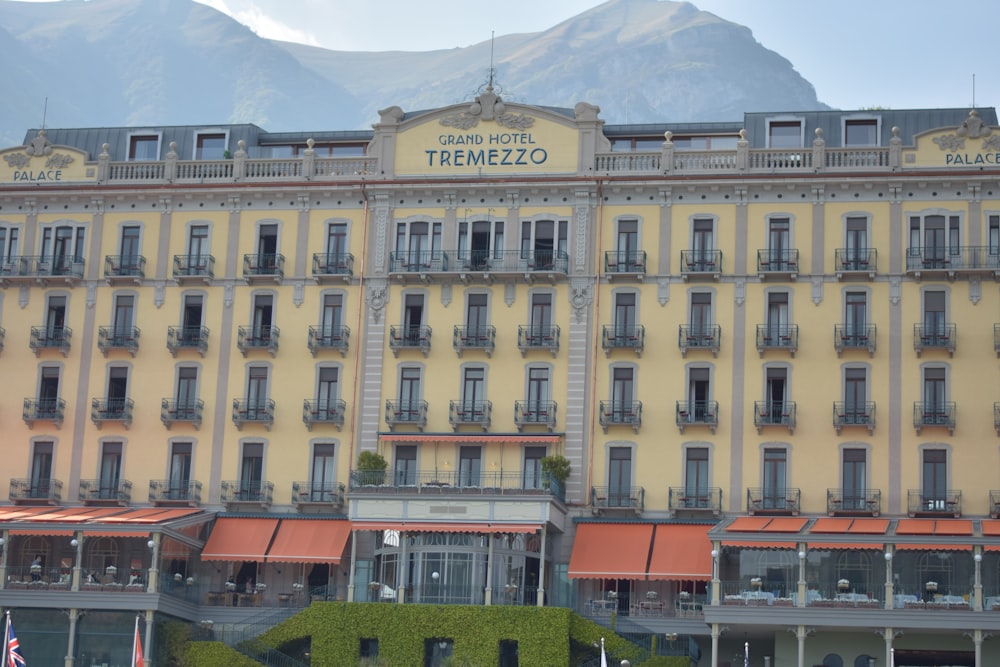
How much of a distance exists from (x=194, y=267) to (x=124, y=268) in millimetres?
3352

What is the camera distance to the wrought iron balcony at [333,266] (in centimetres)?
6894

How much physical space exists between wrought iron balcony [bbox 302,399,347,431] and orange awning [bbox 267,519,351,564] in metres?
4.21

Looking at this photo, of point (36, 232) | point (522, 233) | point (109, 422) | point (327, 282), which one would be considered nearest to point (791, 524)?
point (522, 233)

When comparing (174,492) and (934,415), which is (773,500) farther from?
(174,492)

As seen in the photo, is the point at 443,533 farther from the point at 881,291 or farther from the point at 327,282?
the point at 881,291

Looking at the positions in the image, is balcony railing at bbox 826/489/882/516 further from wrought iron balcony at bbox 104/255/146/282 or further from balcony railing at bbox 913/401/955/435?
wrought iron balcony at bbox 104/255/146/282

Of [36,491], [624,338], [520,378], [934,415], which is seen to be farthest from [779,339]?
[36,491]

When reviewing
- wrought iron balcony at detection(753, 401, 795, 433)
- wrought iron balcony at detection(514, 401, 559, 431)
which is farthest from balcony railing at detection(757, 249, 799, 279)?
wrought iron balcony at detection(514, 401, 559, 431)

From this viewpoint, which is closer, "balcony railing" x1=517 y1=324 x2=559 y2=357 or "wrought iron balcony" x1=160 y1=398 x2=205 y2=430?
"balcony railing" x1=517 y1=324 x2=559 y2=357

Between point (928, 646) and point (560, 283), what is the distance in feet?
68.7

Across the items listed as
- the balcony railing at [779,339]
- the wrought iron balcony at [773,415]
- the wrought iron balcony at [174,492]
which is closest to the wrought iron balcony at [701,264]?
the balcony railing at [779,339]

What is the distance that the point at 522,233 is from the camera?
224 ft

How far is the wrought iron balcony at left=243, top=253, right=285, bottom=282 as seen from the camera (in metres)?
69.4

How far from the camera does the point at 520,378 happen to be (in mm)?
66938
